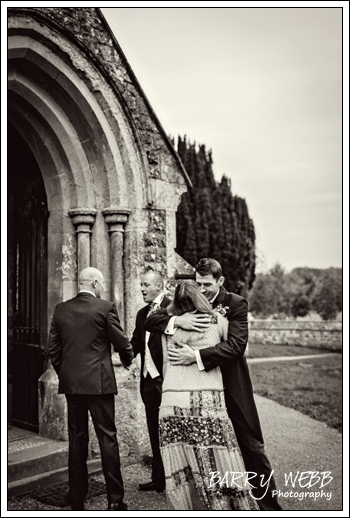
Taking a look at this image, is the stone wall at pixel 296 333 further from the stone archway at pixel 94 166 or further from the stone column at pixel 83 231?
the stone column at pixel 83 231

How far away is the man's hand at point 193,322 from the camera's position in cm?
347

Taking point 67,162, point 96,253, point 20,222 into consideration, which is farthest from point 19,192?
point 96,253

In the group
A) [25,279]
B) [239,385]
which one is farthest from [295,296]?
[239,385]

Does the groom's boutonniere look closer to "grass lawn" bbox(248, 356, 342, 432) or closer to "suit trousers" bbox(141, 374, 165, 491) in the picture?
"suit trousers" bbox(141, 374, 165, 491)

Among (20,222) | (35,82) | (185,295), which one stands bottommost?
(185,295)

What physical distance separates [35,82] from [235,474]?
418 cm

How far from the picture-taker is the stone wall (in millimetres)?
24781

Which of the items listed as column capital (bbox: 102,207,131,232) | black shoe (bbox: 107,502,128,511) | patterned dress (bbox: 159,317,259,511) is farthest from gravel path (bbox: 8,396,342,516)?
column capital (bbox: 102,207,131,232)

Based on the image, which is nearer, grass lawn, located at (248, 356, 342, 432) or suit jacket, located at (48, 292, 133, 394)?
suit jacket, located at (48, 292, 133, 394)

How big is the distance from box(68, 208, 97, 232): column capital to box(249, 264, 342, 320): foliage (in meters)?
34.2

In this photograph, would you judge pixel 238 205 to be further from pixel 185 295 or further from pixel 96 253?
pixel 185 295

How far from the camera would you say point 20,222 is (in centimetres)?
630

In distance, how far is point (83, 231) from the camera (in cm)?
550

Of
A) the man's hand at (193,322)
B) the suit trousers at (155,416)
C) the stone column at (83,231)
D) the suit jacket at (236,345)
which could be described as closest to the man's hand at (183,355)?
the man's hand at (193,322)
